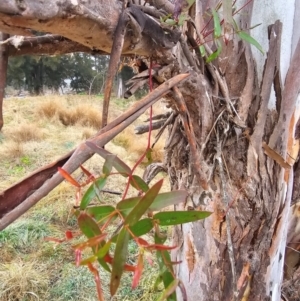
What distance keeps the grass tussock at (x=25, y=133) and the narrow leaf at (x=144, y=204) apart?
3.19m

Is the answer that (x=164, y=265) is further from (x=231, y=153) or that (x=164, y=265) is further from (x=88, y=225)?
(x=231, y=153)

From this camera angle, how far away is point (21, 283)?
5.12ft

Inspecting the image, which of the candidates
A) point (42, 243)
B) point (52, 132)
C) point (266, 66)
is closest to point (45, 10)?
point (266, 66)

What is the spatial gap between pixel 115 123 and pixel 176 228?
413 mm

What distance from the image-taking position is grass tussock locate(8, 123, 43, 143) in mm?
3320

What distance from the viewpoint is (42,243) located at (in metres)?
Answer: 1.90

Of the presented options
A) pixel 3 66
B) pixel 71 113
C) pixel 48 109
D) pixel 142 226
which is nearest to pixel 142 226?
pixel 142 226

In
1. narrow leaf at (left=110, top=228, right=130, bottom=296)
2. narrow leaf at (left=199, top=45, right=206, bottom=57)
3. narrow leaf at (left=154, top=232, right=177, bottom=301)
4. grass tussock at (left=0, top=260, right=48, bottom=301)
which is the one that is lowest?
grass tussock at (left=0, top=260, right=48, bottom=301)

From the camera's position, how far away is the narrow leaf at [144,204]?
26cm

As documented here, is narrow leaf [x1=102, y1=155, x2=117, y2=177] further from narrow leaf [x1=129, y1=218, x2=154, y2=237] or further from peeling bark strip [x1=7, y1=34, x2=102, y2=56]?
peeling bark strip [x1=7, y1=34, x2=102, y2=56]

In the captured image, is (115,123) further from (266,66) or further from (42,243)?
(42,243)

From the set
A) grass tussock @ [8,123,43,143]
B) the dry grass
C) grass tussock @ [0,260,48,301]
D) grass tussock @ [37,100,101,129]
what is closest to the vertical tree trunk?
grass tussock @ [0,260,48,301]

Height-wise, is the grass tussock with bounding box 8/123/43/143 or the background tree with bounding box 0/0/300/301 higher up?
the background tree with bounding box 0/0/300/301

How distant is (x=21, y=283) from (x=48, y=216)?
0.61 metres
